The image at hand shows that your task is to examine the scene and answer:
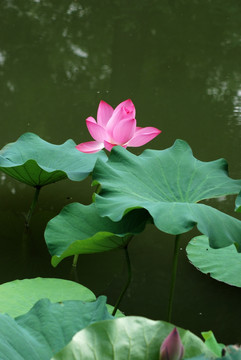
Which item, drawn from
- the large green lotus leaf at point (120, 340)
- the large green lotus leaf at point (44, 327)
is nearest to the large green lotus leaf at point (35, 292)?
the large green lotus leaf at point (44, 327)

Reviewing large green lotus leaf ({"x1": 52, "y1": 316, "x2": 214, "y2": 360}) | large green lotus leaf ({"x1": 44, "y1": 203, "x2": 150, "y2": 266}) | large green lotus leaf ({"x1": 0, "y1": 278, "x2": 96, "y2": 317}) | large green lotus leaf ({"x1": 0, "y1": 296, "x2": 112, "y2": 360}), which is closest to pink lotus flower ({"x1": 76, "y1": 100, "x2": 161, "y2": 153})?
large green lotus leaf ({"x1": 44, "y1": 203, "x2": 150, "y2": 266})

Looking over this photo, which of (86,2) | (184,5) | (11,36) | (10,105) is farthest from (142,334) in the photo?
(184,5)

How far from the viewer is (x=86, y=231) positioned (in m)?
1.31

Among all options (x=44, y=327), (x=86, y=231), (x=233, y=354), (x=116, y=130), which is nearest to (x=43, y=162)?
(x=116, y=130)

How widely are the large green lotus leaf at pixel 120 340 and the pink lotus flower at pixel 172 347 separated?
0.16 feet

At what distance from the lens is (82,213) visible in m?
1.34

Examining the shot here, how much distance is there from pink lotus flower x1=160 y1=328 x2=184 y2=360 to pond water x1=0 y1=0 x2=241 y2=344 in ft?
2.38

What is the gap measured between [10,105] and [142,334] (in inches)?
77.2

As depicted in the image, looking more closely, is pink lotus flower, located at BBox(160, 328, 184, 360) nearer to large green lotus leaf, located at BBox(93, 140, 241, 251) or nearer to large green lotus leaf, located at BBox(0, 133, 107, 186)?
large green lotus leaf, located at BBox(93, 140, 241, 251)

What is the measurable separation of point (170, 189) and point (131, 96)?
1608 mm

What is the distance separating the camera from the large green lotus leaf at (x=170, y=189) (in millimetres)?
1161

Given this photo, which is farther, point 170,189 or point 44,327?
point 170,189

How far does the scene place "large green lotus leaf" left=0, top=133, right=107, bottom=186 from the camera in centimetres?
160

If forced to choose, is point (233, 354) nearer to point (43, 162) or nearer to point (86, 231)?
point (86, 231)
